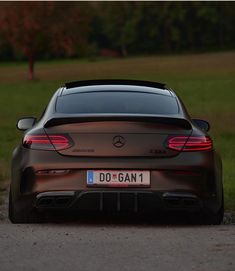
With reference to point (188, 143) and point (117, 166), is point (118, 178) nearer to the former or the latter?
point (117, 166)

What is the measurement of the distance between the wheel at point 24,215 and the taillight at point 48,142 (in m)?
0.56

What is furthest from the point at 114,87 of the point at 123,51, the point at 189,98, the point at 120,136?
the point at 123,51

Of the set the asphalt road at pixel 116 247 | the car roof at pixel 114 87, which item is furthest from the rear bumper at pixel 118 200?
the car roof at pixel 114 87

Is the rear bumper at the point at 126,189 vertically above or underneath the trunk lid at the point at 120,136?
underneath

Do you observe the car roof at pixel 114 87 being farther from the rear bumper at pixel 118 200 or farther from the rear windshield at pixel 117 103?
the rear bumper at pixel 118 200

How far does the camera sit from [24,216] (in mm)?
8094

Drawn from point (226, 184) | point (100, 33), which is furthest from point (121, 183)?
point (100, 33)

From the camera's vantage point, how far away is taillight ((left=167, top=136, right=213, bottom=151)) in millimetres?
7750

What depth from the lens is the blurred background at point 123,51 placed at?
32.2 metres

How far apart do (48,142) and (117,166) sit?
0.67 meters

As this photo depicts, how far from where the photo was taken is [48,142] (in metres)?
7.80

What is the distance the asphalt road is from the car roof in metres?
1.56

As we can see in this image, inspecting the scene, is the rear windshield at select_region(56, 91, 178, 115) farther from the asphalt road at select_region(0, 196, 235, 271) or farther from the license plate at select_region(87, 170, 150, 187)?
the asphalt road at select_region(0, 196, 235, 271)

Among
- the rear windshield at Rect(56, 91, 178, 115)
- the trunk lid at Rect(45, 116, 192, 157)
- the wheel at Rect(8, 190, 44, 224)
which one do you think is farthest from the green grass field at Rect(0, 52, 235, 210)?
the wheel at Rect(8, 190, 44, 224)
